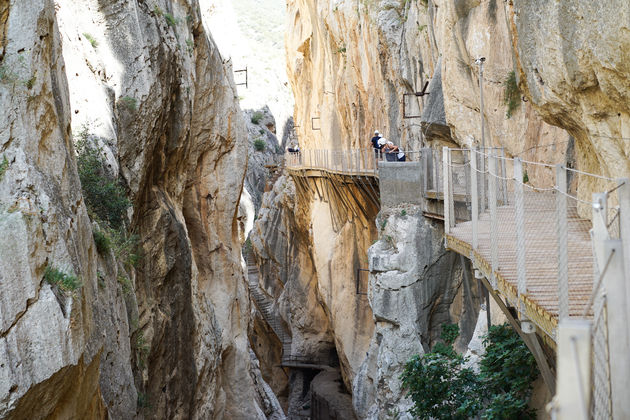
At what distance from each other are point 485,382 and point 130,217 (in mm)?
7369

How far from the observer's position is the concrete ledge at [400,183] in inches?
699

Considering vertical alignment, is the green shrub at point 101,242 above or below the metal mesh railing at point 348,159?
below

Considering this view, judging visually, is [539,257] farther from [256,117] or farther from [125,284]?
[256,117]

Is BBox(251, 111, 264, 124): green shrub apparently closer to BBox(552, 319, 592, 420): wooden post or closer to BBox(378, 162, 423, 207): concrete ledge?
BBox(378, 162, 423, 207): concrete ledge

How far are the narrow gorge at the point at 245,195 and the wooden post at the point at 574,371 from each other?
6.37 ft

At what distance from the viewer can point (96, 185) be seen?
11.6m

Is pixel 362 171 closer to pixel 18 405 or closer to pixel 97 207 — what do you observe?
pixel 97 207

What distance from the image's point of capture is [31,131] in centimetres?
697

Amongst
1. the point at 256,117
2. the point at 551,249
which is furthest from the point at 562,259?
the point at 256,117

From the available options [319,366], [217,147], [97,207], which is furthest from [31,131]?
[319,366]

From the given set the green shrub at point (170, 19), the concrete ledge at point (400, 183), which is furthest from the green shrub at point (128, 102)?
the concrete ledge at point (400, 183)

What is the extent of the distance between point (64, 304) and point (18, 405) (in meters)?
1.08

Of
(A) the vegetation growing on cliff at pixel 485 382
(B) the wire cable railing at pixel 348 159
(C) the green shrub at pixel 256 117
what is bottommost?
(A) the vegetation growing on cliff at pixel 485 382

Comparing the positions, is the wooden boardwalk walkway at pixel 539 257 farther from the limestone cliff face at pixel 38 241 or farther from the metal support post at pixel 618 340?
the limestone cliff face at pixel 38 241
